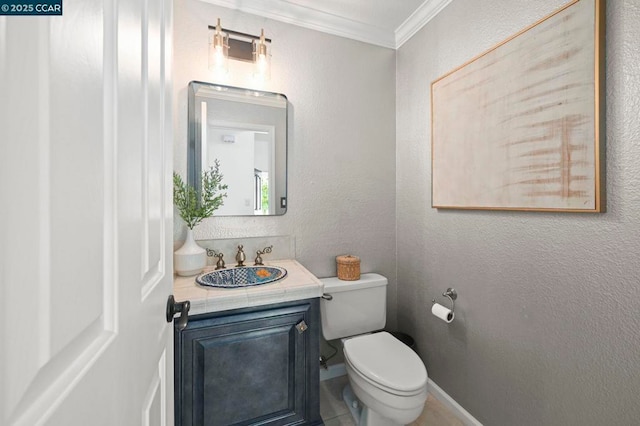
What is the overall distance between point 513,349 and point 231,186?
174cm

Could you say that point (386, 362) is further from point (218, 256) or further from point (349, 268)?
point (218, 256)

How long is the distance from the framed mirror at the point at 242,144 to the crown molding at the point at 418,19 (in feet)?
3.38

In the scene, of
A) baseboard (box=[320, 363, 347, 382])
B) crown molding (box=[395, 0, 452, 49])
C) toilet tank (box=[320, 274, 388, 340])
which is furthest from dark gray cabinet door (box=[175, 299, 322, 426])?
crown molding (box=[395, 0, 452, 49])

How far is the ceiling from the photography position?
5.49ft

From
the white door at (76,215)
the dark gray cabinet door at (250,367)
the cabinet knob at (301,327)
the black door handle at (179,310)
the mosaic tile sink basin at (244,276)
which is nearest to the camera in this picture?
the white door at (76,215)

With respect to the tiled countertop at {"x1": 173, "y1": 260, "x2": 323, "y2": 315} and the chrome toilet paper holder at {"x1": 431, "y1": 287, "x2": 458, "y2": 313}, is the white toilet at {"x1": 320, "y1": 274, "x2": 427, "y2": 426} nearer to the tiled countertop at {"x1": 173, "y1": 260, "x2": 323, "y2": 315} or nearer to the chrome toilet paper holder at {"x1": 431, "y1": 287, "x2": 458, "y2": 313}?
the tiled countertop at {"x1": 173, "y1": 260, "x2": 323, "y2": 315}

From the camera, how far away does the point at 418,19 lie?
178cm

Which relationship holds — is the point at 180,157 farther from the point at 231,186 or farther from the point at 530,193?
the point at 530,193

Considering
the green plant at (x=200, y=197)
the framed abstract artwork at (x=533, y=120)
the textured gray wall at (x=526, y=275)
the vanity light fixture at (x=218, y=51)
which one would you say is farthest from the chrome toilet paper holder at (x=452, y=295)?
the vanity light fixture at (x=218, y=51)

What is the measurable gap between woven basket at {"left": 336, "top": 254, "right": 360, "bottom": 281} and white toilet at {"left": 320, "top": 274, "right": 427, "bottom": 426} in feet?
0.11

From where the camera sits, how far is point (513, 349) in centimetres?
125

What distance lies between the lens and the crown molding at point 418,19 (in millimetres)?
1639

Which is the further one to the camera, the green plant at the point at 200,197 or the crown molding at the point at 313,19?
the crown molding at the point at 313,19

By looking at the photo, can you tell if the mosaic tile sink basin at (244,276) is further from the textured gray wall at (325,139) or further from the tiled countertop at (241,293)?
the textured gray wall at (325,139)
